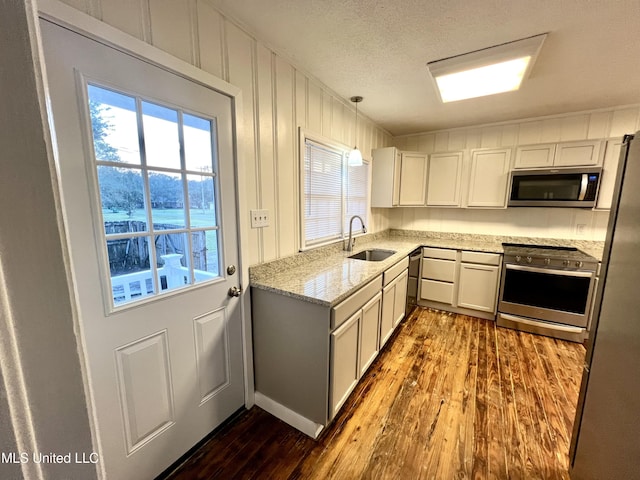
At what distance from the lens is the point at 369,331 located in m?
2.06

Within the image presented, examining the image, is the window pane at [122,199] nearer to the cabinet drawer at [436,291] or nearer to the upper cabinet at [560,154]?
the cabinet drawer at [436,291]

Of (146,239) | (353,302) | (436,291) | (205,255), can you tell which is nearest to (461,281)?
(436,291)

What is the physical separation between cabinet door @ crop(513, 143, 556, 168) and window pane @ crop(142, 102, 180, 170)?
11.6 ft

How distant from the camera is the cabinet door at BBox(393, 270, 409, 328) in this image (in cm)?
264

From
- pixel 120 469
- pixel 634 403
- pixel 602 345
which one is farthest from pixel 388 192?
pixel 120 469

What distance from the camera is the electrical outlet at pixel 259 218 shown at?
1.73 metres

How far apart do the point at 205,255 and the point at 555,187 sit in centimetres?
355

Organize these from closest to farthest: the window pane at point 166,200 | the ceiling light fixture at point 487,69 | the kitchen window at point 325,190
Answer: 1. the window pane at point 166,200
2. the ceiling light fixture at point 487,69
3. the kitchen window at point 325,190

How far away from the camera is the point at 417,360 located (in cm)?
238

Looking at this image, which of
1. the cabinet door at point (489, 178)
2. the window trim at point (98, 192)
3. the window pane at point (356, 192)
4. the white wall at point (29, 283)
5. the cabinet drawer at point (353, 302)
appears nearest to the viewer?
the white wall at point (29, 283)

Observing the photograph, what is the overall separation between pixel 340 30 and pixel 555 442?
279 centimetres

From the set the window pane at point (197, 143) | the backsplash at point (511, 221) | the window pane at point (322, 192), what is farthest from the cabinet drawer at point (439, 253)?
the window pane at point (197, 143)

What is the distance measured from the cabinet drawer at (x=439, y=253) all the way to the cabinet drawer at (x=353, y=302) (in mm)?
1538

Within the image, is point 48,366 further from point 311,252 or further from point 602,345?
point 311,252
